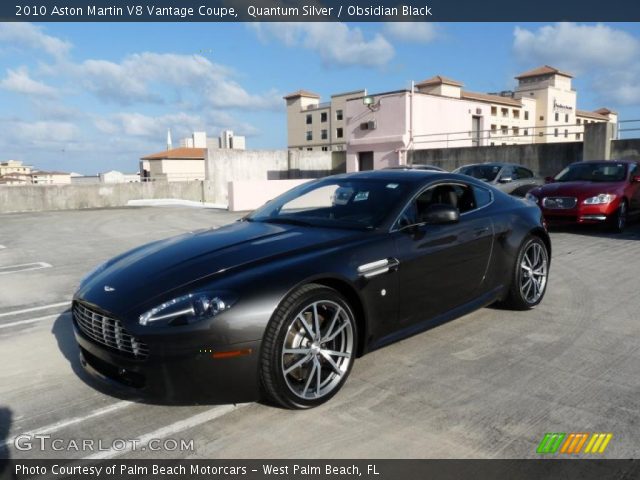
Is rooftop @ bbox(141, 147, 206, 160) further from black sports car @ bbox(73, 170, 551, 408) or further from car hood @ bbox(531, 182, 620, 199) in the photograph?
black sports car @ bbox(73, 170, 551, 408)

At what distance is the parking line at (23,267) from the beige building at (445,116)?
20.3 m

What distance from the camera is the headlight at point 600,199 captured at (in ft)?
32.9

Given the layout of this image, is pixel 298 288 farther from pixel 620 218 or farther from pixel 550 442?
pixel 620 218

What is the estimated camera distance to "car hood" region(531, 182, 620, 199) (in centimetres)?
1016

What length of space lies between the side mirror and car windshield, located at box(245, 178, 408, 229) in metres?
0.26

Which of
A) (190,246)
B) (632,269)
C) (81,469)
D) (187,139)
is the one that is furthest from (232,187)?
(187,139)

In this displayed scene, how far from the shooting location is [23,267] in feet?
27.7

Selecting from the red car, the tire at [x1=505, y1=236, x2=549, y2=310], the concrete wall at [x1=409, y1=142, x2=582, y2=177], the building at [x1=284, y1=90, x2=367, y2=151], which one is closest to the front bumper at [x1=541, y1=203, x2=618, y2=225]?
the red car

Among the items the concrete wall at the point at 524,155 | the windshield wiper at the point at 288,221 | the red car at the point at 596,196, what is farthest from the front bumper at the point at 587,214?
the concrete wall at the point at 524,155

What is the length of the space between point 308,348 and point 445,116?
115 feet

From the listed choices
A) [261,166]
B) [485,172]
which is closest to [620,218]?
[485,172]

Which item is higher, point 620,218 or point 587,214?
point 587,214

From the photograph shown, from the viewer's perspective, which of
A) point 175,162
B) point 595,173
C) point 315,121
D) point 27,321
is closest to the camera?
point 27,321

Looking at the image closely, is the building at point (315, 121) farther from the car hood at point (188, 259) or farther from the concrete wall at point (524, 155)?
the car hood at point (188, 259)
